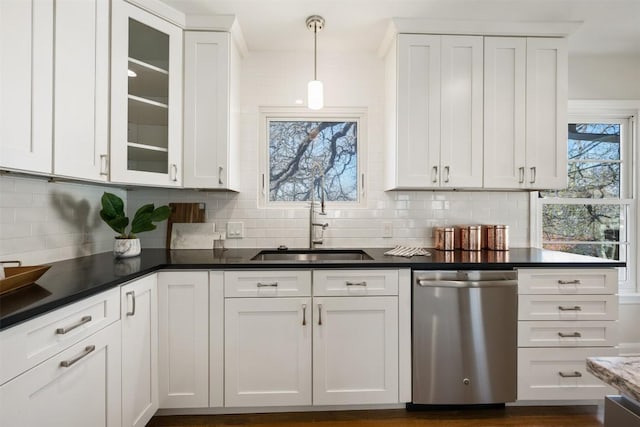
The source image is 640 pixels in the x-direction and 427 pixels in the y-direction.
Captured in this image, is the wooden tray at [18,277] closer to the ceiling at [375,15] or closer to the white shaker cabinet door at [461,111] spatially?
the ceiling at [375,15]

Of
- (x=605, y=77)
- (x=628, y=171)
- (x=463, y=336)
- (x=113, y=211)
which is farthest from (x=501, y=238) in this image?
(x=113, y=211)

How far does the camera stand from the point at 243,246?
2.45 meters

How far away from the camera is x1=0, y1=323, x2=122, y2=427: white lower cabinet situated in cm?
91

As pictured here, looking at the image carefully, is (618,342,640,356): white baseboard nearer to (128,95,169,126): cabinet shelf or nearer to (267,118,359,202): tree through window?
(267,118,359,202): tree through window

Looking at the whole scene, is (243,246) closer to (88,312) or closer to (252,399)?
(252,399)

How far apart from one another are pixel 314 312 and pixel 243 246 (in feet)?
3.03

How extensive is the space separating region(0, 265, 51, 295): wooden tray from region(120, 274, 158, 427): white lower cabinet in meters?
0.31

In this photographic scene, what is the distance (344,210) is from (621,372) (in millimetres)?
1958

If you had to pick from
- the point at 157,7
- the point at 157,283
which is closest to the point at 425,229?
the point at 157,283

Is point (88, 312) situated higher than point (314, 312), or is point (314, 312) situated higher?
point (88, 312)

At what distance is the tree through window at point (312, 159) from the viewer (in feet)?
8.30

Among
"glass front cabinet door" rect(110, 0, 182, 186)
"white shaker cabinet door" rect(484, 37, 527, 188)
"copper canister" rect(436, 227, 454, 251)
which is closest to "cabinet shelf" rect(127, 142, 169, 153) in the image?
"glass front cabinet door" rect(110, 0, 182, 186)

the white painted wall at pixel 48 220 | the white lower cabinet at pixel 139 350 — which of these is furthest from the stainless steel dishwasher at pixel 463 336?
the white painted wall at pixel 48 220

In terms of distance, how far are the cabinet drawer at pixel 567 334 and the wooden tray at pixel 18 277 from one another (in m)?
2.37
